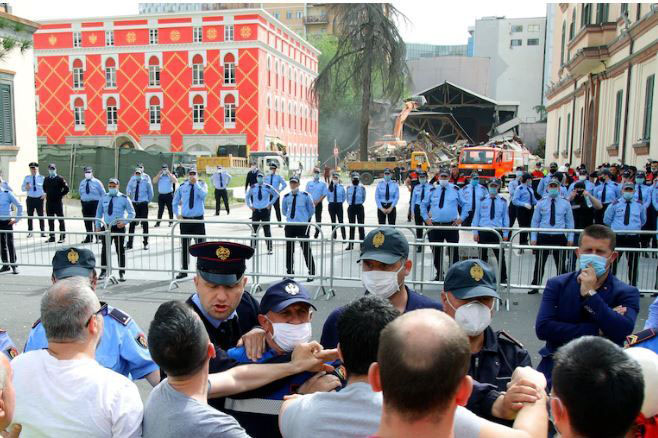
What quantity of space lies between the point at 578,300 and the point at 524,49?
72.2 m

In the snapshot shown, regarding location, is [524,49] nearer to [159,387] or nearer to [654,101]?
[654,101]

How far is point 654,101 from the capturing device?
1513 centimetres

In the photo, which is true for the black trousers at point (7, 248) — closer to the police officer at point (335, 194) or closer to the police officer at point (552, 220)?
the police officer at point (335, 194)

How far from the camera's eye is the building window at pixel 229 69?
4922 centimetres

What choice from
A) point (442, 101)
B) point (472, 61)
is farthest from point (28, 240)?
point (472, 61)

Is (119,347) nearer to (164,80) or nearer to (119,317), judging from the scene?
(119,317)

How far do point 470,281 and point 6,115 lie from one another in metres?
19.6

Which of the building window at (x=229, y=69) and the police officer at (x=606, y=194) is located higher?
the building window at (x=229, y=69)

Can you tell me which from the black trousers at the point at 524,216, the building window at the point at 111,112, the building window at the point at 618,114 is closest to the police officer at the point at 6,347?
the black trousers at the point at 524,216

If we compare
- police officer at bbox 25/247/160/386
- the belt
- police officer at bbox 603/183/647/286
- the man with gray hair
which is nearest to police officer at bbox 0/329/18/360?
police officer at bbox 25/247/160/386

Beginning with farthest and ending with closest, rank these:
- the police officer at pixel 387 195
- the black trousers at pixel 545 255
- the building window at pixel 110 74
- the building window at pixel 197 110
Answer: the building window at pixel 110 74 → the building window at pixel 197 110 → the police officer at pixel 387 195 → the black trousers at pixel 545 255

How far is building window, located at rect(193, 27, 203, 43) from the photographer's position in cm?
4941

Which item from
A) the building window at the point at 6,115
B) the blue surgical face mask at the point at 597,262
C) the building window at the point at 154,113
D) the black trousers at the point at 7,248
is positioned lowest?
the black trousers at the point at 7,248

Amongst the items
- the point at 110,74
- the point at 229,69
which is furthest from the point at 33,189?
the point at 110,74
